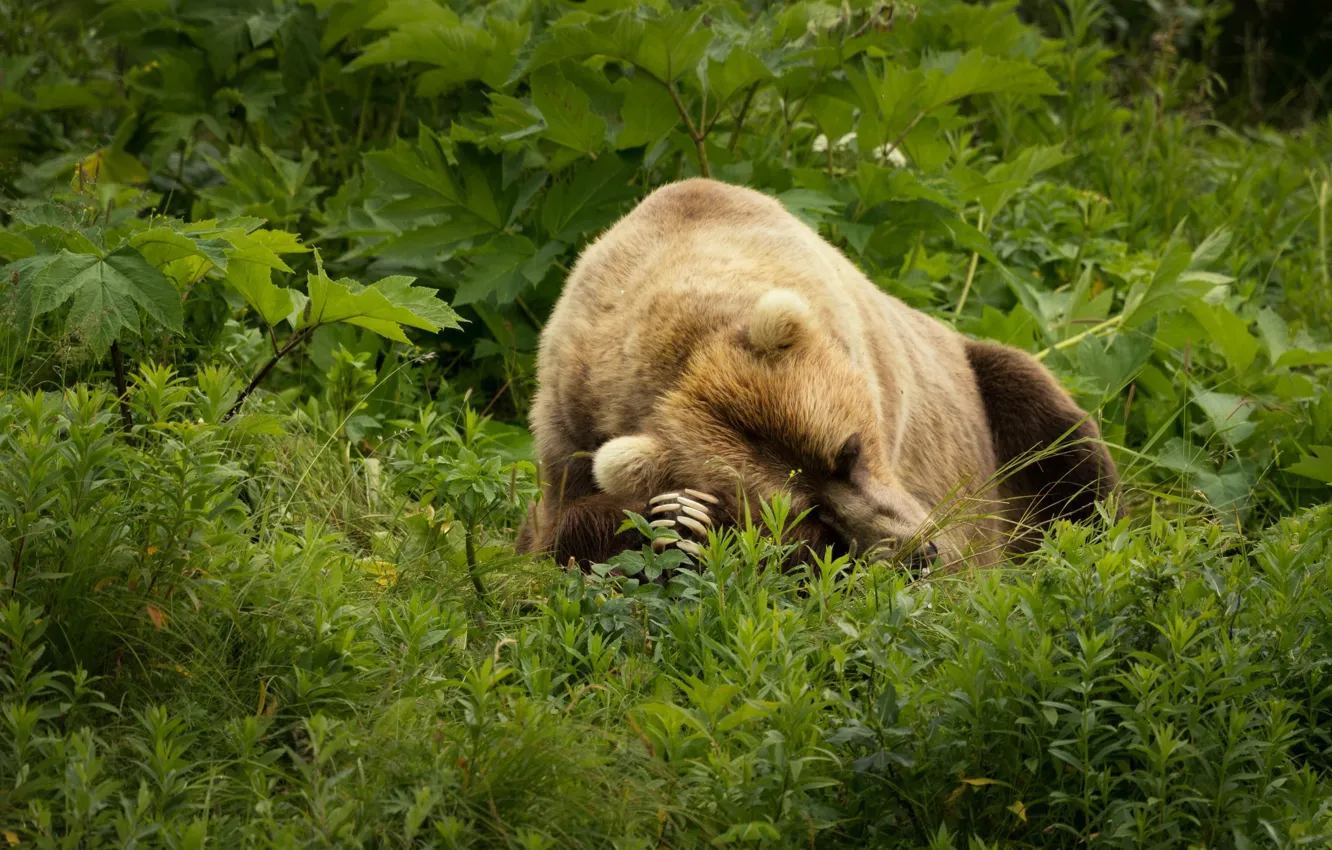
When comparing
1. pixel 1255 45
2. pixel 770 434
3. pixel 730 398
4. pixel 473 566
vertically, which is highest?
pixel 730 398

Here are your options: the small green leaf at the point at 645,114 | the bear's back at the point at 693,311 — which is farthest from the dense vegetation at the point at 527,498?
the bear's back at the point at 693,311

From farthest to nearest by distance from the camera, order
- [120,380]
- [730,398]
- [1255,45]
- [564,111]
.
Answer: [1255,45], [564,111], [120,380], [730,398]

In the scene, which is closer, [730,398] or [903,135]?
[730,398]

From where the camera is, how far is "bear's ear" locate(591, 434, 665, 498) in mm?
3639

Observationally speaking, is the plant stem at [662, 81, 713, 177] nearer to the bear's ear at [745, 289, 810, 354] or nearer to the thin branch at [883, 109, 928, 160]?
the thin branch at [883, 109, 928, 160]

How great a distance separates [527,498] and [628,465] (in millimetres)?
→ 688

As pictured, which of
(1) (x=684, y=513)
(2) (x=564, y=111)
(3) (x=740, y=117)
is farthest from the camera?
(3) (x=740, y=117)

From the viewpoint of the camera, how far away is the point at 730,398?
12.4 ft

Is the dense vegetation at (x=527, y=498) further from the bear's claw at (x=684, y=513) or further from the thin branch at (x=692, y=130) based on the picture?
the bear's claw at (x=684, y=513)

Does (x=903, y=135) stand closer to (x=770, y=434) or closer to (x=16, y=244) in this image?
(x=770, y=434)

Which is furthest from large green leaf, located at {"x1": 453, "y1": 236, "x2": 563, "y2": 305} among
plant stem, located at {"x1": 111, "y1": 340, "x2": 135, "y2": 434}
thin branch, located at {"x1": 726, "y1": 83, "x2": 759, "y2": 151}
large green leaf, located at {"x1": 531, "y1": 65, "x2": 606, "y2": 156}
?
plant stem, located at {"x1": 111, "y1": 340, "x2": 135, "y2": 434}

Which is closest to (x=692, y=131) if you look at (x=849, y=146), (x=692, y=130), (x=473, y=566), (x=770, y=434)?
(x=692, y=130)

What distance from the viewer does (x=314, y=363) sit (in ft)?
16.8

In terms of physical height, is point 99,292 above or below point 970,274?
above
